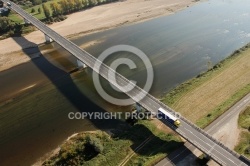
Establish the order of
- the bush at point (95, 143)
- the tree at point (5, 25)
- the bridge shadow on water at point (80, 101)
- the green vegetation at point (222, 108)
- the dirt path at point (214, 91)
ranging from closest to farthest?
the bush at point (95, 143)
the bridge shadow on water at point (80, 101)
the green vegetation at point (222, 108)
the dirt path at point (214, 91)
the tree at point (5, 25)

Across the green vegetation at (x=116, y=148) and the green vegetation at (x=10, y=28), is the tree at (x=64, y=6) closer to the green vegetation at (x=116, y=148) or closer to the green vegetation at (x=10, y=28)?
the green vegetation at (x=10, y=28)

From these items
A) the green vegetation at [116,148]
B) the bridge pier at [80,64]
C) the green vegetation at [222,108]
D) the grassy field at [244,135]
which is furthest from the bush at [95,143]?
the bridge pier at [80,64]

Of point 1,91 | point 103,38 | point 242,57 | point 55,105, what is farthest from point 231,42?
point 1,91

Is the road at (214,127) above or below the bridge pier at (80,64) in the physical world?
below

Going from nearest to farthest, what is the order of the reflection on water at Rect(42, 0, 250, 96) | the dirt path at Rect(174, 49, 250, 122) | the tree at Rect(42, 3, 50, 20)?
the dirt path at Rect(174, 49, 250, 122), the reflection on water at Rect(42, 0, 250, 96), the tree at Rect(42, 3, 50, 20)

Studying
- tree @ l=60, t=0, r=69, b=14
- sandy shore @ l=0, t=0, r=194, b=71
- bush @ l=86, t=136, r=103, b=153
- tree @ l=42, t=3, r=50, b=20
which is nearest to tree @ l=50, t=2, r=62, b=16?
tree @ l=60, t=0, r=69, b=14

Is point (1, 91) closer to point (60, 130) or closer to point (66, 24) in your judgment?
point (60, 130)

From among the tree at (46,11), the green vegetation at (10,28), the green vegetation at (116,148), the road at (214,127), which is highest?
the tree at (46,11)

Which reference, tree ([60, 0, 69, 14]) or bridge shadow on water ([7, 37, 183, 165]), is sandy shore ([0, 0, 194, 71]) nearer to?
bridge shadow on water ([7, 37, 183, 165])
